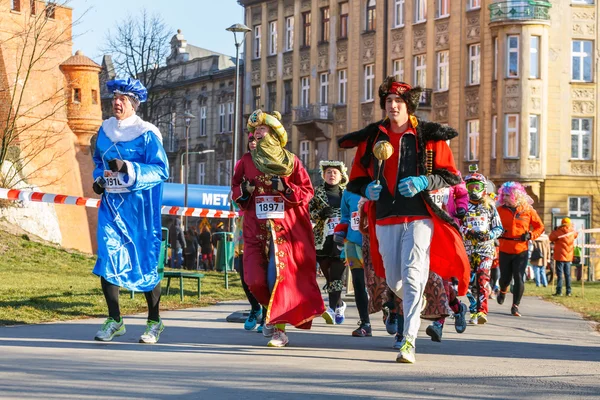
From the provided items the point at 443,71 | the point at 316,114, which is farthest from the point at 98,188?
the point at 316,114

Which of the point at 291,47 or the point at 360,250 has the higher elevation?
the point at 291,47

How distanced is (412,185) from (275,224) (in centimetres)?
184

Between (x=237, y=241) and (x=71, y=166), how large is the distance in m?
36.3

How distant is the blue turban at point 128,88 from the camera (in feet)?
37.4

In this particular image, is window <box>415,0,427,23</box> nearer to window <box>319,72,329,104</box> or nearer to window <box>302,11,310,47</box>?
window <box>319,72,329,104</box>

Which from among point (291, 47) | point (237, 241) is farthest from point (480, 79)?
point (237, 241)

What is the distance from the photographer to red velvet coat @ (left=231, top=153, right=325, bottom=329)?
38.2 ft

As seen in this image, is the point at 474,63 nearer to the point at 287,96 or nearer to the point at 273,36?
the point at 287,96

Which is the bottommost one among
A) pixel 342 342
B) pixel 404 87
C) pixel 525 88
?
pixel 342 342

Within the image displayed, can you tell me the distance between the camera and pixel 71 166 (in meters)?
49.8

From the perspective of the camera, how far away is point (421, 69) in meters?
60.3

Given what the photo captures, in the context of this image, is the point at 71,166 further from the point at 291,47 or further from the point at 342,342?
the point at 342,342

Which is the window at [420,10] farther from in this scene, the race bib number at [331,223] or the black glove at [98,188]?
the black glove at [98,188]

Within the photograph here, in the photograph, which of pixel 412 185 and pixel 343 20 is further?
pixel 343 20
